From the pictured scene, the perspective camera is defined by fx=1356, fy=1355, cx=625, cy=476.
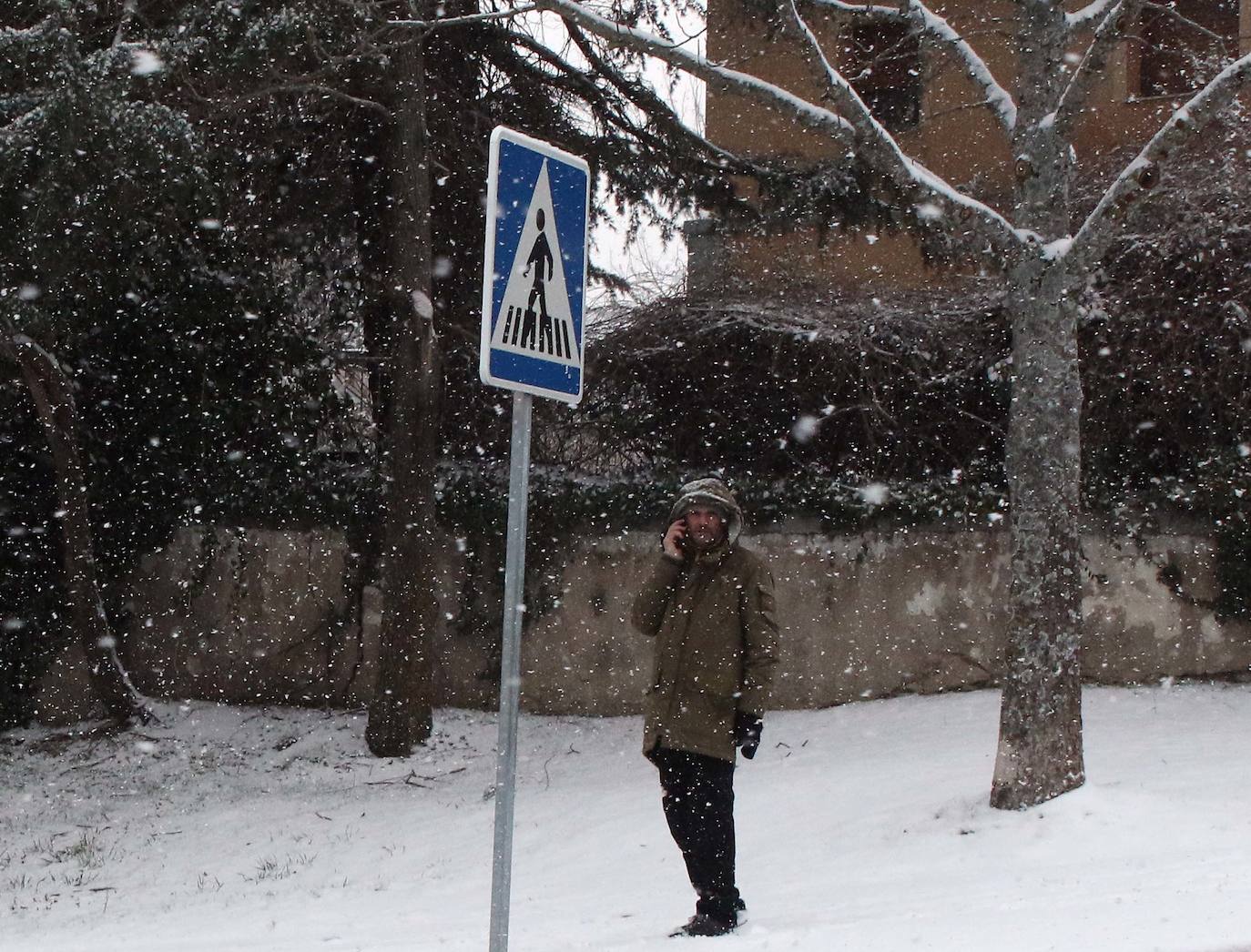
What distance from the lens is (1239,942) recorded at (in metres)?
4.68

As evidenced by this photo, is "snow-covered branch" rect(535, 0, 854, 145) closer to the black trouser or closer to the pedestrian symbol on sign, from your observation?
the pedestrian symbol on sign

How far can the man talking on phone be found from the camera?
17.3 ft

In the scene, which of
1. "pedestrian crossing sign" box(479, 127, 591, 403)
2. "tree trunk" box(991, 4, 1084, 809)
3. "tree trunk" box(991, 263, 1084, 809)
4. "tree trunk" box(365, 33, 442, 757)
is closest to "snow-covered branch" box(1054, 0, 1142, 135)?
"tree trunk" box(991, 4, 1084, 809)

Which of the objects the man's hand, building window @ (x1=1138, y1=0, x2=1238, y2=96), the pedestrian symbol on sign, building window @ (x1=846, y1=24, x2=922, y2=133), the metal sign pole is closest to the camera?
the metal sign pole

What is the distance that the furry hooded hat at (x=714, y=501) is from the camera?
17.6 feet

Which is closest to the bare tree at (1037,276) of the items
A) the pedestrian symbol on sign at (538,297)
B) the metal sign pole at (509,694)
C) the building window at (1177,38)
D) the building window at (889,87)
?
the pedestrian symbol on sign at (538,297)

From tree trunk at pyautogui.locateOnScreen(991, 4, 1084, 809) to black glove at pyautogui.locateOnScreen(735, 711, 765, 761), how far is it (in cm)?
206

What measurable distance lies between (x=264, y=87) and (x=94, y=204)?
53.7 inches

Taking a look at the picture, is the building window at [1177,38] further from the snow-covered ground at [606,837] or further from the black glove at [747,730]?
the black glove at [747,730]

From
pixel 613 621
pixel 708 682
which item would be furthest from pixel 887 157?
pixel 613 621

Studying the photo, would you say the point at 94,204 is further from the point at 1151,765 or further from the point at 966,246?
the point at 1151,765

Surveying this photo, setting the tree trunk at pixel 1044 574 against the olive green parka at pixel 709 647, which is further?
the tree trunk at pixel 1044 574

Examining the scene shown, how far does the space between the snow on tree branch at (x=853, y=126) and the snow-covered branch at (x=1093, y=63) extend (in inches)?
23.9

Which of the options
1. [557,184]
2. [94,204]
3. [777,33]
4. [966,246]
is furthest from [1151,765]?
[94,204]
